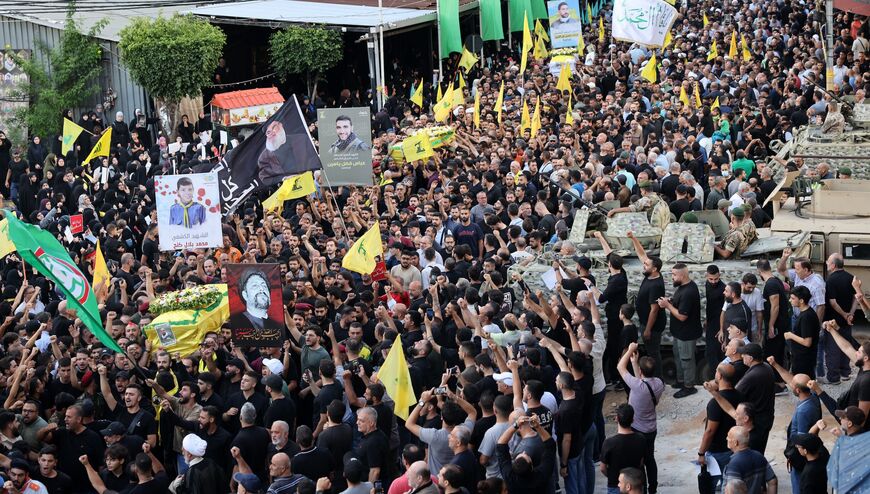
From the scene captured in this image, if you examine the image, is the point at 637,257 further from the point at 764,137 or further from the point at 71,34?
the point at 71,34

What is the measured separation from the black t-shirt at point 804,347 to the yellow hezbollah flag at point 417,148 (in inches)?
383

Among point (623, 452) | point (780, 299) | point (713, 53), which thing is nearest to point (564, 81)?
point (713, 53)

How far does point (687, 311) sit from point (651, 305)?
0.40 meters

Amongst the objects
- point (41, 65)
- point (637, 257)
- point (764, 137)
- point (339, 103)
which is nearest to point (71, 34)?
point (41, 65)

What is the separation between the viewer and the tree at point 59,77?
3091cm

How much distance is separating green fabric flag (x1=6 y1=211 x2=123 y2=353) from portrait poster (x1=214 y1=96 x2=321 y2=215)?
453cm

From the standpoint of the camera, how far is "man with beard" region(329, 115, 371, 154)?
2172 cm

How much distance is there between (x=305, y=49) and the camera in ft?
111

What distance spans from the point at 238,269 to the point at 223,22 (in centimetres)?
2113

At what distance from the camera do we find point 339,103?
118 ft

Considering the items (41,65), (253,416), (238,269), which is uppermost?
(41,65)

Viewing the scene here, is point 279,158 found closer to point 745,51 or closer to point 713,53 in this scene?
point 713,53

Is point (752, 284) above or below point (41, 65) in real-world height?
below

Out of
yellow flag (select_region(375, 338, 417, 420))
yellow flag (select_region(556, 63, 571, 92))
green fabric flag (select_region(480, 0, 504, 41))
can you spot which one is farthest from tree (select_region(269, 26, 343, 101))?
yellow flag (select_region(375, 338, 417, 420))
